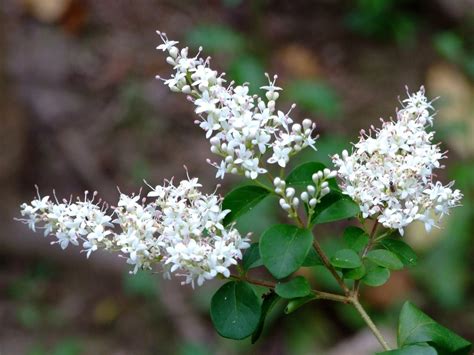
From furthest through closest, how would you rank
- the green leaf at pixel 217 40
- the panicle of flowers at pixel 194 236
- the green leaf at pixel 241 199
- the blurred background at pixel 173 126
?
the green leaf at pixel 217 40 → the blurred background at pixel 173 126 → the green leaf at pixel 241 199 → the panicle of flowers at pixel 194 236

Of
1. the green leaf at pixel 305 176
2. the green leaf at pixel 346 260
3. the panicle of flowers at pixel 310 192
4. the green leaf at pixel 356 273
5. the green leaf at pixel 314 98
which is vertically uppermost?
the green leaf at pixel 314 98

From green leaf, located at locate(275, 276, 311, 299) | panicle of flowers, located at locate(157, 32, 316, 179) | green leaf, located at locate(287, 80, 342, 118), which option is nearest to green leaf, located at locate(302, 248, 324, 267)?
green leaf, located at locate(275, 276, 311, 299)

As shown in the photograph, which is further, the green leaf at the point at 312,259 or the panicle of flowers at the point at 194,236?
the green leaf at the point at 312,259

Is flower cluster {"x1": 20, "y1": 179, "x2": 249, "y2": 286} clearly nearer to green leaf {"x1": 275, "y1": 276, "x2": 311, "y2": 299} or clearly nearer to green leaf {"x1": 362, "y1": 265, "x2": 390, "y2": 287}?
green leaf {"x1": 275, "y1": 276, "x2": 311, "y2": 299}

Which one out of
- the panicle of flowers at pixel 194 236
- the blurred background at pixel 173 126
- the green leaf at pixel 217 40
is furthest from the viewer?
the green leaf at pixel 217 40

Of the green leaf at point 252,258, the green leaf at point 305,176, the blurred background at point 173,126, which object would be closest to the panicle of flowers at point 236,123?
the green leaf at point 305,176

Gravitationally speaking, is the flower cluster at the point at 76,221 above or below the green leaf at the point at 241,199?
above

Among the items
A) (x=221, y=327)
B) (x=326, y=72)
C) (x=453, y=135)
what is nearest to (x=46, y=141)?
(x=326, y=72)

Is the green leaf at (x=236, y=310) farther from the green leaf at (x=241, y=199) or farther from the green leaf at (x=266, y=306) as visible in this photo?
the green leaf at (x=241, y=199)
